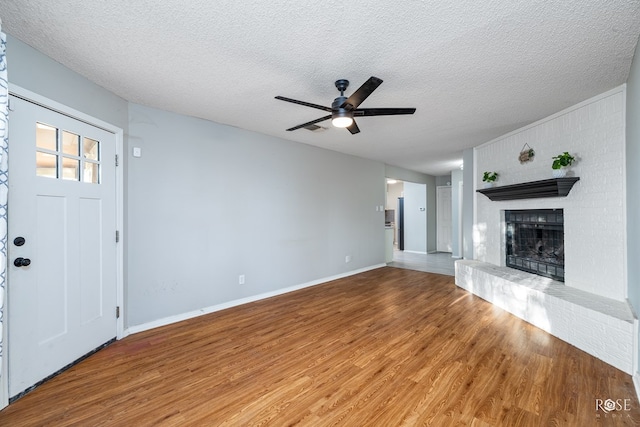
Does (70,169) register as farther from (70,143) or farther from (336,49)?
(336,49)

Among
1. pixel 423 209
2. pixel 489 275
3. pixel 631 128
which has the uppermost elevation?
pixel 631 128

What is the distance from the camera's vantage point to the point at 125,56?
214 centimetres

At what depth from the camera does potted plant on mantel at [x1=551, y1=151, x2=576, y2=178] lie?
3.06m

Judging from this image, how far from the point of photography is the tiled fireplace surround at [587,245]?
95.9 inches

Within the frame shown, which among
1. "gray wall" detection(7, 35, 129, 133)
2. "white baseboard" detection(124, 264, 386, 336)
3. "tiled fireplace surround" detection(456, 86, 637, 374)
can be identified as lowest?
"white baseboard" detection(124, 264, 386, 336)

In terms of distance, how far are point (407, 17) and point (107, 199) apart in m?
2.97

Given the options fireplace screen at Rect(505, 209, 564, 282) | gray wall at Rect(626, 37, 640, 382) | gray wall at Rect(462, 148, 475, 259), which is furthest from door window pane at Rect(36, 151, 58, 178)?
gray wall at Rect(462, 148, 475, 259)

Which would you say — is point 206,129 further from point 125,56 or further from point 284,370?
point 284,370

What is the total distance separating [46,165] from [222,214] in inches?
70.8

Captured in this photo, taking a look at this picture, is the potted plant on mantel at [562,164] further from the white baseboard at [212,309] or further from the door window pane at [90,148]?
the door window pane at [90,148]

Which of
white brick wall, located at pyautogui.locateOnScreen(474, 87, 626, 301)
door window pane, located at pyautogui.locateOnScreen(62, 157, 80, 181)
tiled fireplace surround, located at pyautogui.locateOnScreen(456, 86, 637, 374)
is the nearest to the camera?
door window pane, located at pyautogui.locateOnScreen(62, 157, 80, 181)

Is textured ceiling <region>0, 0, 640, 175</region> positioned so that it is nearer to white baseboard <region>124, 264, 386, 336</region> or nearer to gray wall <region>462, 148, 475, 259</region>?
gray wall <region>462, 148, 475, 259</region>

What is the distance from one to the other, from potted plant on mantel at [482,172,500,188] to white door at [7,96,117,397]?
4.91 m

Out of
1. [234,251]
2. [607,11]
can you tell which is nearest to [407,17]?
[607,11]
